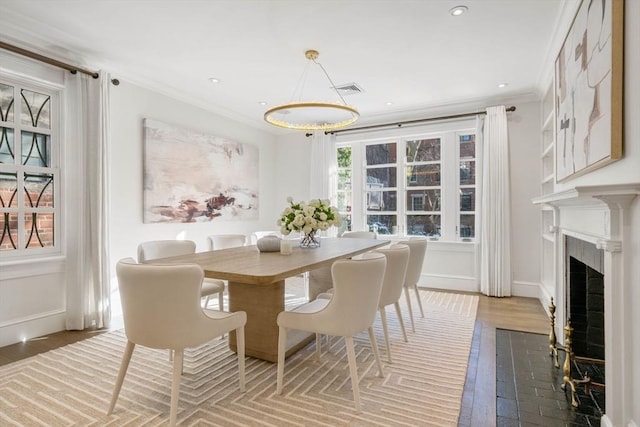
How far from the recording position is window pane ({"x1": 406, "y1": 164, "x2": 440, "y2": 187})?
17.3 ft

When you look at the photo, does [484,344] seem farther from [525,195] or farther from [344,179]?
[344,179]

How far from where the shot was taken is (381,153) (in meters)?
5.67

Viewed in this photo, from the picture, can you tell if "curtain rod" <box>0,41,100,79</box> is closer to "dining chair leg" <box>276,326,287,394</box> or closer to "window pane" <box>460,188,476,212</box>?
"dining chair leg" <box>276,326,287,394</box>

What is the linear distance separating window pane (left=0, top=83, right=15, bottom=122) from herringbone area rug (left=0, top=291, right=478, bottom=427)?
2084 mm

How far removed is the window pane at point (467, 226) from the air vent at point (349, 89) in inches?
95.8

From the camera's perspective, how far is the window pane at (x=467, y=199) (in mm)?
5012

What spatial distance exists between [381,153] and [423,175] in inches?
31.3

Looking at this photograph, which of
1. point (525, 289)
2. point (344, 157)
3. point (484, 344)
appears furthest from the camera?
point (344, 157)

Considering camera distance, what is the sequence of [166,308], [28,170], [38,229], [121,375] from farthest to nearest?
[38,229] → [28,170] → [121,375] → [166,308]

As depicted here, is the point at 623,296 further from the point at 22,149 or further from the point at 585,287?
the point at 22,149

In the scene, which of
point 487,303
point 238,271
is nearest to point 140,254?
point 238,271

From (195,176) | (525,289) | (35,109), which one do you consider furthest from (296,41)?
(525,289)

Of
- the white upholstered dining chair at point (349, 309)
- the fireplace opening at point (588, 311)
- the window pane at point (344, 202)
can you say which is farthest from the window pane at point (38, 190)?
the fireplace opening at point (588, 311)

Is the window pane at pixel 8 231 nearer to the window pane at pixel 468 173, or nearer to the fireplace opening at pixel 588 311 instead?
the fireplace opening at pixel 588 311
